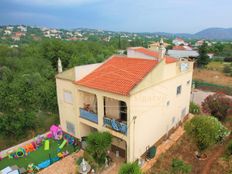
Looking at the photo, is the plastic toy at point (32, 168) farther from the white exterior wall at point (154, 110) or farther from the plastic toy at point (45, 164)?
the white exterior wall at point (154, 110)

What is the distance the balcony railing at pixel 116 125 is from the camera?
14180mm

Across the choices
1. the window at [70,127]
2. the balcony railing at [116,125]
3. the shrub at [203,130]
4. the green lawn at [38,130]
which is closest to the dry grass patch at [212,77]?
the shrub at [203,130]

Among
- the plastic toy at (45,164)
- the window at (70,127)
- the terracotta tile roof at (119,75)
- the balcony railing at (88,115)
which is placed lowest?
the plastic toy at (45,164)

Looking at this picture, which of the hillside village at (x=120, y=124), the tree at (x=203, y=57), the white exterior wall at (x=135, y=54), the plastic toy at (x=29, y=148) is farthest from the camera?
the tree at (x=203, y=57)

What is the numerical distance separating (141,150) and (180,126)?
8471mm

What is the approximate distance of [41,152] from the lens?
18531 millimetres

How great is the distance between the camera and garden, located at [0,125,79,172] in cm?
1683

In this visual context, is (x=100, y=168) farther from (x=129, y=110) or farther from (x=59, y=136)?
(x=59, y=136)

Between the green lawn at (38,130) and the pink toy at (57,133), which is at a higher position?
the pink toy at (57,133)

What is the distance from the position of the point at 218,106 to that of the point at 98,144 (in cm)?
1638

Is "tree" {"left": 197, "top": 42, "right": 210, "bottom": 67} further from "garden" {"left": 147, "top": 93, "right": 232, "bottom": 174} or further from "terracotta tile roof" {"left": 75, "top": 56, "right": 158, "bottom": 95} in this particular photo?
"terracotta tile roof" {"left": 75, "top": 56, "right": 158, "bottom": 95}

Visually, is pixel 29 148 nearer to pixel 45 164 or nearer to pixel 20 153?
pixel 20 153

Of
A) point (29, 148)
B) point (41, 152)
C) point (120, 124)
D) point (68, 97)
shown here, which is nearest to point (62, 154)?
point (41, 152)

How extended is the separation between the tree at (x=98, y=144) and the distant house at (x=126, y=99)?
848 mm
